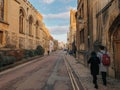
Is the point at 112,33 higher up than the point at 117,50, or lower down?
higher up

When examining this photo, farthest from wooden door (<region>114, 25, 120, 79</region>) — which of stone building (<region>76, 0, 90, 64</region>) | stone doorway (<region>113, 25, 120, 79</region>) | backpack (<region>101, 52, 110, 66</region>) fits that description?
stone building (<region>76, 0, 90, 64</region>)

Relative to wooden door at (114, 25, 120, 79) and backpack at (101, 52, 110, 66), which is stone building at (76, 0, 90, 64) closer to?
wooden door at (114, 25, 120, 79)

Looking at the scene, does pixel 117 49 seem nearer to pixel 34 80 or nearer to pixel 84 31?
pixel 34 80

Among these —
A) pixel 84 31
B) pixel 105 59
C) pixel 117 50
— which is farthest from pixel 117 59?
pixel 84 31

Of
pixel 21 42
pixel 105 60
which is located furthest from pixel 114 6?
pixel 21 42

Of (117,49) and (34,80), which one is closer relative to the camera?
(117,49)

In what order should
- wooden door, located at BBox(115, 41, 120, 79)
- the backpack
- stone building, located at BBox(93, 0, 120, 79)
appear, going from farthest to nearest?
wooden door, located at BBox(115, 41, 120, 79) → stone building, located at BBox(93, 0, 120, 79) → the backpack

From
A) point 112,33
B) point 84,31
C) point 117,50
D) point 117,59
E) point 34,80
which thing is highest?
point 84,31

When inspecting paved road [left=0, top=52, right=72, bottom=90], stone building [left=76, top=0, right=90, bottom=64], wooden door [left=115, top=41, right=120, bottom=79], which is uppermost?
stone building [left=76, top=0, right=90, bottom=64]

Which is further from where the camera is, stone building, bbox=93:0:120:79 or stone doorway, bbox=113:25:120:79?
stone doorway, bbox=113:25:120:79

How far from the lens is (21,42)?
4200cm

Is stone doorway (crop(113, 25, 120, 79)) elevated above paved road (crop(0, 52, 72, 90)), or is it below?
above

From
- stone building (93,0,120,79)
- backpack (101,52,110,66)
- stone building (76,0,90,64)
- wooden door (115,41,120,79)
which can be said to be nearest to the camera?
backpack (101,52,110,66)

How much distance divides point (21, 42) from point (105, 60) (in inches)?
1250
